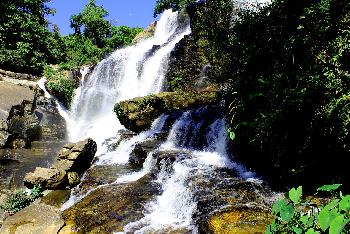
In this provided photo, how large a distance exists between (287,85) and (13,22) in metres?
24.3

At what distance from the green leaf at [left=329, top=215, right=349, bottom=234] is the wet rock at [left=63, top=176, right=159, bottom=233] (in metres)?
6.72

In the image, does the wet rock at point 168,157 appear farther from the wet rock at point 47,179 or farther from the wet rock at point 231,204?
the wet rock at point 47,179

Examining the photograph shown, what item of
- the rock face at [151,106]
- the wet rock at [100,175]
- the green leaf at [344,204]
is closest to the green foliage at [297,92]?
the wet rock at [100,175]

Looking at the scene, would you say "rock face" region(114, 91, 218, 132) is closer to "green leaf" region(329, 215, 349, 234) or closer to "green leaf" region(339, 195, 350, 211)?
"green leaf" region(339, 195, 350, 211)

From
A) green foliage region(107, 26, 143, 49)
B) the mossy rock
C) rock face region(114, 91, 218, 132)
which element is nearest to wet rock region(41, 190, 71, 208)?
the mossy rock

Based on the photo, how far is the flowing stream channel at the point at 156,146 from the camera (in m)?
8.45

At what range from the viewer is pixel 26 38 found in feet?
86.8

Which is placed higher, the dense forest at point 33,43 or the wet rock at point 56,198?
the dense forest at point 33,43

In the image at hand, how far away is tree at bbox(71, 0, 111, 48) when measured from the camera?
38.9 metres

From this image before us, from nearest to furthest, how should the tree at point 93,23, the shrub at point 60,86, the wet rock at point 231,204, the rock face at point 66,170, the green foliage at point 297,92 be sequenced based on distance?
the wet rock at point 231,204
the green foliage at point 297,92
the rock face at point 66,170
the shrub at point 60,86
the tree at point 93,23

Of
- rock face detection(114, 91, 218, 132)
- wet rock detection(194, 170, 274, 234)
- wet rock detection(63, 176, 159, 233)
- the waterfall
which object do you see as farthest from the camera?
the waterfall

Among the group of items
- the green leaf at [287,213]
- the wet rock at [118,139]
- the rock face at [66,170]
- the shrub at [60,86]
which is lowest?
the rock face at [66,170]

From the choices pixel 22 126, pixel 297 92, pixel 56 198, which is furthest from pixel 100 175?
pixel 22 126

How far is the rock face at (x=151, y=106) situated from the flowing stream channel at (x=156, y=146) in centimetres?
54
